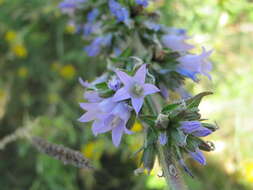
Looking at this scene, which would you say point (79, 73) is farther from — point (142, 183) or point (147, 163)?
point (147, 163)

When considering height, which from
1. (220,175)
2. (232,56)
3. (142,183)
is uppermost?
(232,56)

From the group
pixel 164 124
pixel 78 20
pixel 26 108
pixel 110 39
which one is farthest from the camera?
pixel 26 108

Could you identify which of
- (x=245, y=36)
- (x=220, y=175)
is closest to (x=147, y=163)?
(x=220, y=175)

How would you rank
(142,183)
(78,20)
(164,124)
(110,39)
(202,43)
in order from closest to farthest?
1. (164,124)
2. (110,39)
3. (78,20)
4. (142,183)
5. (202,43)

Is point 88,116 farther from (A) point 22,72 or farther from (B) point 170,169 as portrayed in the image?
(A) point 22,72

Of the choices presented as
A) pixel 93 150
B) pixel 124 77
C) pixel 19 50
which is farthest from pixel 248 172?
pixel 19 50

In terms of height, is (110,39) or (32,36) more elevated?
(110,39)

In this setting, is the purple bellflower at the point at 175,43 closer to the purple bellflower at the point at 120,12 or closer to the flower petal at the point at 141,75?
the purple bellflower at the point at 120,12
